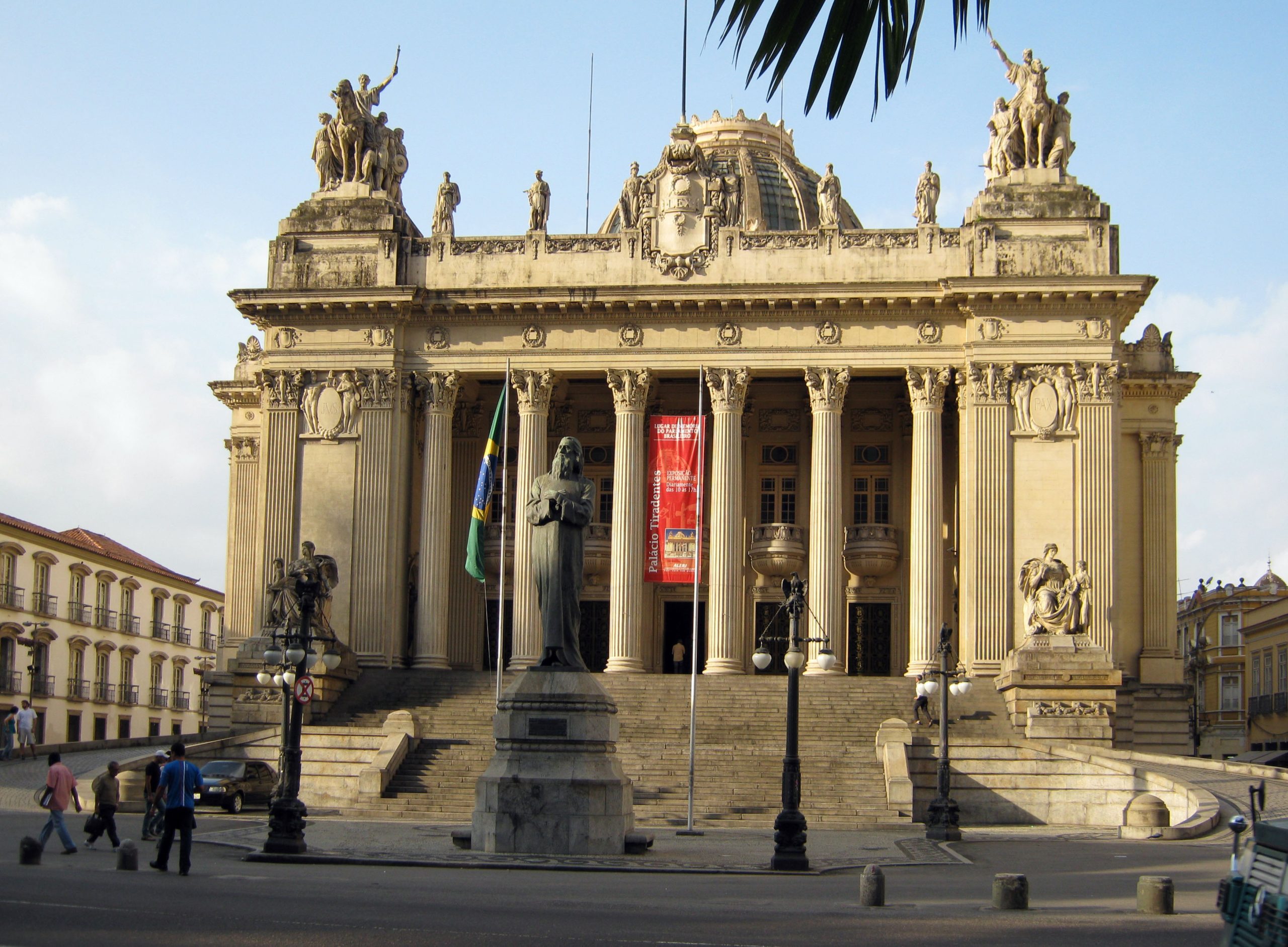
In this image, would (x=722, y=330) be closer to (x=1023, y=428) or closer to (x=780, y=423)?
(x=780, y=423)

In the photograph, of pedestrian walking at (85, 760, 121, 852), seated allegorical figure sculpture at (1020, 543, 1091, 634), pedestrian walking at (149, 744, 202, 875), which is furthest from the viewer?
seated allegorical figure sculpture at (1020, 543, 1091, 634)

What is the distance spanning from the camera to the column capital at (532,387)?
4600 cm

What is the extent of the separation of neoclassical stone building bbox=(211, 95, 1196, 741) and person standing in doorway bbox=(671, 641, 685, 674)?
737 millimetres

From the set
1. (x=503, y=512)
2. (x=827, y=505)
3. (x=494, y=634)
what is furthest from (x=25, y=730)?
(x=827, y=505)

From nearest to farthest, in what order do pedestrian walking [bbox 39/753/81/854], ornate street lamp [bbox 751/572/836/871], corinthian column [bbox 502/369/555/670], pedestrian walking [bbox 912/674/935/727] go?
1. pedestrian walking [bbox 39/753/81/854]
2. ornate street lamp [bbox 751/572/836/871]
3. pedestrian walking [bbox 912/674/935/727]
4. corinthian column [bbox 502/369/555/670]

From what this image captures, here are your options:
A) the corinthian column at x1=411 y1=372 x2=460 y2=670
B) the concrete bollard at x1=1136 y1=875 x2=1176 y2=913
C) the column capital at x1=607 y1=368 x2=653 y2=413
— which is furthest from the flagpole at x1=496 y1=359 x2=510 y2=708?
the concrete bollard at x1=1136 y1=875 x2=1176 y2=913

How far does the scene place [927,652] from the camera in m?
43.8

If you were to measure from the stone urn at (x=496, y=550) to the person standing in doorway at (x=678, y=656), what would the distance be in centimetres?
534

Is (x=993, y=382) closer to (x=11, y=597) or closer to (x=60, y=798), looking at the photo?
(x=60, y=798)

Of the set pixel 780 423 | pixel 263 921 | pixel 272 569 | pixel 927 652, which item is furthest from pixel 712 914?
pixel 780 423

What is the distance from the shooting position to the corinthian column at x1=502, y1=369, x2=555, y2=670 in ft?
149

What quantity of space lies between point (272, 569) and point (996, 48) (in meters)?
25.0

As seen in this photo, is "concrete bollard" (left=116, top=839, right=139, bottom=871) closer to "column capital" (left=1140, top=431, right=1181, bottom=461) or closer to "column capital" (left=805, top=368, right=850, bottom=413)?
"column capital" (left=805, top=368, right=850, bottom=413)

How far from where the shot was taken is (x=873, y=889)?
17188mm
